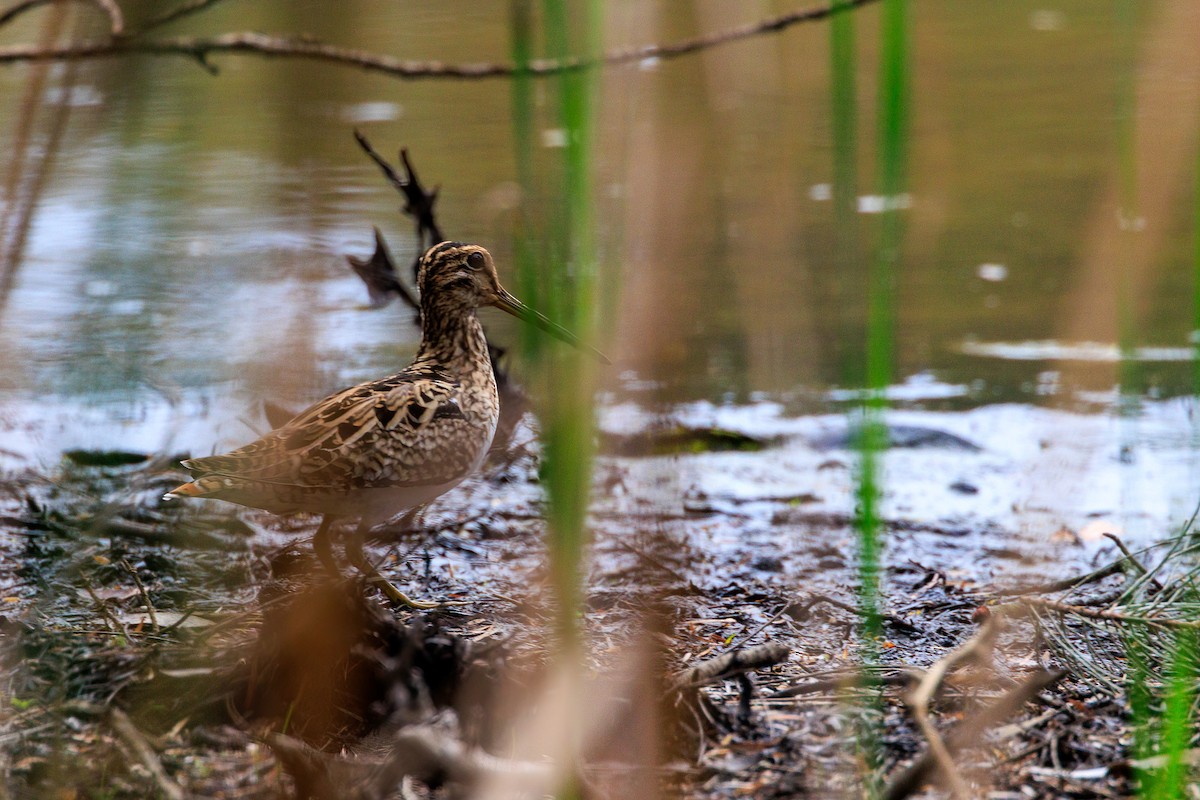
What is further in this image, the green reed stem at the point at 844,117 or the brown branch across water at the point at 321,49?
the brown branch across water at the point at 321,49

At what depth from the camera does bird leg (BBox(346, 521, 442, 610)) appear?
11.3 feet

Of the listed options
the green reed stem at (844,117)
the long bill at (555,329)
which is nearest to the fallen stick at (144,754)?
the long bill at (555,329)

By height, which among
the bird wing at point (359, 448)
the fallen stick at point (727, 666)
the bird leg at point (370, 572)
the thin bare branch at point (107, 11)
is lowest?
the bird leg at point (370, 572)

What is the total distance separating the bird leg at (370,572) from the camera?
11.3 ft

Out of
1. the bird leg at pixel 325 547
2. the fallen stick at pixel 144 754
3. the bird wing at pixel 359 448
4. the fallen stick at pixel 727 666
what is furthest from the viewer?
the bird leg at pixel 325 547

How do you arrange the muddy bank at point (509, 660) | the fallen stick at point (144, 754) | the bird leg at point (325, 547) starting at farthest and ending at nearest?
the bird leg at point (325, 547) < the fallen stick at point (144, 754) < the muddy bank at point (509, 660)

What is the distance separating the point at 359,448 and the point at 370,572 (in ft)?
1.42

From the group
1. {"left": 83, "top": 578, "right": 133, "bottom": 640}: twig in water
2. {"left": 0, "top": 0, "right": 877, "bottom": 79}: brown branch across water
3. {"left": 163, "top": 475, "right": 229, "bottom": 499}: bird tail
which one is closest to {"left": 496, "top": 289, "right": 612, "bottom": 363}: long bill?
{"left": 0, "top": 0, "right": 877, "bottom": 79}: brown branch across water

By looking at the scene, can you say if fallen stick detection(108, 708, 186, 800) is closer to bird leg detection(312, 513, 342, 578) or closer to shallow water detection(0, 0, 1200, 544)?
shallow water detection(0, 0, 1200, 544)

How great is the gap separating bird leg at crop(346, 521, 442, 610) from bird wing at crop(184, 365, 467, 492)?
0.28m

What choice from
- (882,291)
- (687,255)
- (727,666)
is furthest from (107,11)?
(687,255)

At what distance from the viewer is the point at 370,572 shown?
11.5 feet

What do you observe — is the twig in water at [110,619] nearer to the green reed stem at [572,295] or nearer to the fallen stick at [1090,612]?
the fallen stick at [1090,612]

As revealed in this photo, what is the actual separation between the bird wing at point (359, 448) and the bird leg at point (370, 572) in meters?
0.28
